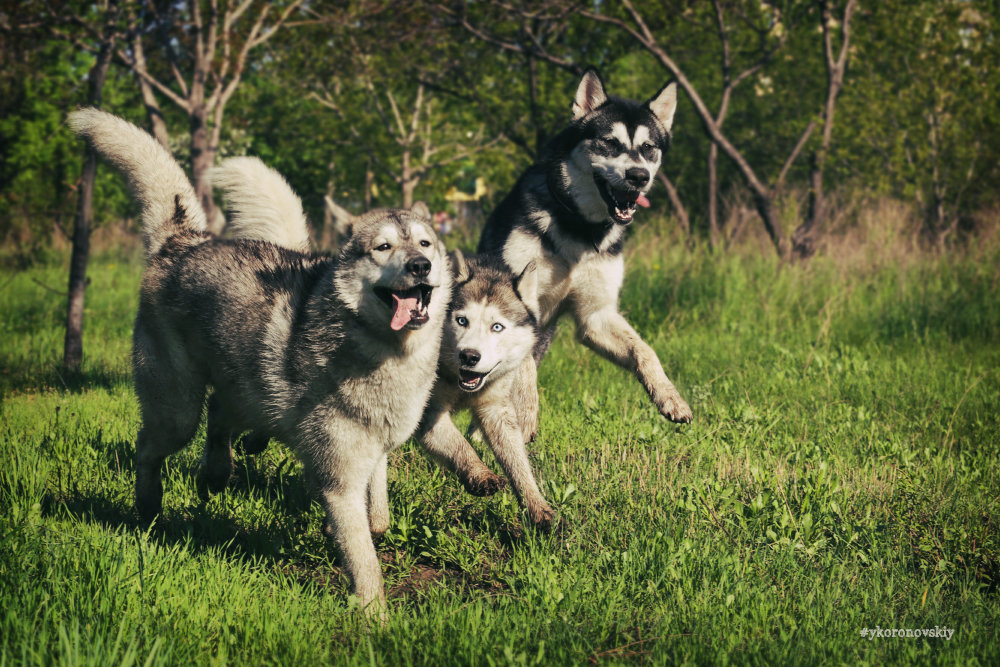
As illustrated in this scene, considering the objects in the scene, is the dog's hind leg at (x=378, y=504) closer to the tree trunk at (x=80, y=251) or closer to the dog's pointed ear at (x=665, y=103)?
the dog's pointed ear at (x=665, y=103)

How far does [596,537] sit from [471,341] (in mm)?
1205

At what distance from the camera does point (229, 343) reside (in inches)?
151

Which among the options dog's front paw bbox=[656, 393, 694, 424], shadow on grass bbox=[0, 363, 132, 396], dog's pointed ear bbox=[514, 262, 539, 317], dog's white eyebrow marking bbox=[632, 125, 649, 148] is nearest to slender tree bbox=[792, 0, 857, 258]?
dog's white eyebrow marking bbox=[632, 125, 649, 148]

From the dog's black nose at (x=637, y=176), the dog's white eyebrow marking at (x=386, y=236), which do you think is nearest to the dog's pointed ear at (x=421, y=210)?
the dog's white eyebrow marking at (x=386, y=236)

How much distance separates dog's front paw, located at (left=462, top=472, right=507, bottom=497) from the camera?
3949 millimetres

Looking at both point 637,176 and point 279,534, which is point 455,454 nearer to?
point 279,534

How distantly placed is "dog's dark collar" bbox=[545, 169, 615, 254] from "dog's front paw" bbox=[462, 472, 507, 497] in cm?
193

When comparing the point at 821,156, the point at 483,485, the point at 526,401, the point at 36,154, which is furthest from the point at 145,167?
the point at 36,154

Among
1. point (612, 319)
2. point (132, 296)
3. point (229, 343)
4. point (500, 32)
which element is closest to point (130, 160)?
point (229, 343)

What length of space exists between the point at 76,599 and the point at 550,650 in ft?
5.69

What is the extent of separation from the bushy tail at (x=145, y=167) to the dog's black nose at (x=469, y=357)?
71.4 inches

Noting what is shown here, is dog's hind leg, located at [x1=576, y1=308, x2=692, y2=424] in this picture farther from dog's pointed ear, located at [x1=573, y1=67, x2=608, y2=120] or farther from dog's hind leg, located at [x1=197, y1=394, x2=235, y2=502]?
dog's hind leg, located at [x1=197, y1=394, x2=235, y2=502]

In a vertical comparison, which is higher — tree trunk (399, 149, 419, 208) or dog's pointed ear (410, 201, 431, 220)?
dog's pointed ear (410, 201, 431, 220)

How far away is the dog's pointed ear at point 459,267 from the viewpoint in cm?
410
